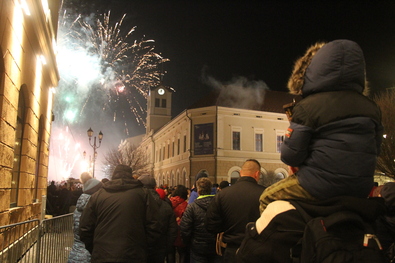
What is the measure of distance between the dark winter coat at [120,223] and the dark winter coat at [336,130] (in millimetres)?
2760

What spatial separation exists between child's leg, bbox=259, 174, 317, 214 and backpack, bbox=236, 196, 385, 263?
0.05m

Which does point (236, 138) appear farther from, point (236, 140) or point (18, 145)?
point (18, 145)

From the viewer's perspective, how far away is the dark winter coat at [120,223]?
4.25 metres

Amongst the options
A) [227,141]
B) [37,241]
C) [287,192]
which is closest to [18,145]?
[37,241]

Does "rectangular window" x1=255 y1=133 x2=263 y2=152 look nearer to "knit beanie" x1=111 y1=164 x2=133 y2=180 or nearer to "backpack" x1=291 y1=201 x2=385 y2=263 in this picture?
"knit beanie" x1=111 y1=164 x2=133 y2=180

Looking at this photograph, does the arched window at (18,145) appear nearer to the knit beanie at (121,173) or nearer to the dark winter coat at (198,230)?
the dark winter coat at (198,230)

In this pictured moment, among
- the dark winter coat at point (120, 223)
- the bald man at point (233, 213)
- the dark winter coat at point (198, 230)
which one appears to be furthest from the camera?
the dark winter coat at point (198, 230)

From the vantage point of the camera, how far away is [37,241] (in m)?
5.73

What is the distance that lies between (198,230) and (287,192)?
4001mm

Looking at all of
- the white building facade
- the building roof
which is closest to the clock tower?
the white building facade

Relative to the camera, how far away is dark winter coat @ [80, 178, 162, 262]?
425 cm

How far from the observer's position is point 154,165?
61.9 m

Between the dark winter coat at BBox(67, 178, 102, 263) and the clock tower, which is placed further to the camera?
the clock tower

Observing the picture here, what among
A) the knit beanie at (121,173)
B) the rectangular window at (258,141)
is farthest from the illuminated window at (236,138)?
the knit beanie at (121,173)
